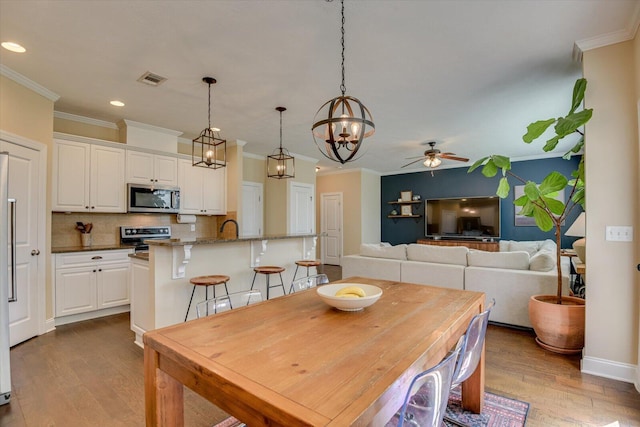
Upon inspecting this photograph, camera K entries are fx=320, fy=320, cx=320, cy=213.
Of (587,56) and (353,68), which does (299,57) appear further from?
(587,56)

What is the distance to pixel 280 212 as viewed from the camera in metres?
6.68

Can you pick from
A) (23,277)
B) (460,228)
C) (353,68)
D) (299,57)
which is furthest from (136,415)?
(460,228)

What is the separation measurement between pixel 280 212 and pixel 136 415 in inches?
190

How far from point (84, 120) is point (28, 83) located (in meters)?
1.12

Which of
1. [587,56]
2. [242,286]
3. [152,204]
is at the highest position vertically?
[587,56]

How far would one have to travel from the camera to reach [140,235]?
477 cm

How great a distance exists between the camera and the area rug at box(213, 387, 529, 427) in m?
1.96

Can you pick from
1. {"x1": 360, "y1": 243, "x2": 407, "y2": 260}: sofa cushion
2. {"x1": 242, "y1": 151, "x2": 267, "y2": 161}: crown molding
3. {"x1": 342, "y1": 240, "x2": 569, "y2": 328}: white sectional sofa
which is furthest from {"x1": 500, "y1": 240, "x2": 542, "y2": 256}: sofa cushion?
{"x1": 242, "y1": 151, "x2": 267, "y2": 161}: crown molding

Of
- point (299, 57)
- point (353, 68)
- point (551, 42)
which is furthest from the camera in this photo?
point (353, 68)

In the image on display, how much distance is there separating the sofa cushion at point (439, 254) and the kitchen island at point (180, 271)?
198cm

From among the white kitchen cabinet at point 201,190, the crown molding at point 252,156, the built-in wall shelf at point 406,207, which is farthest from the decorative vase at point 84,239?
the built-in wall shelf at point 406,207

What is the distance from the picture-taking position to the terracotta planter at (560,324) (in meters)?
2.86

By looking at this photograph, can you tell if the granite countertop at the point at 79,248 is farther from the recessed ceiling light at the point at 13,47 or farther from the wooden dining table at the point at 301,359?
the wooden dining table at the point at 301,359

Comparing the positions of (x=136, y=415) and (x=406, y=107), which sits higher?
(x=406, y=107)
